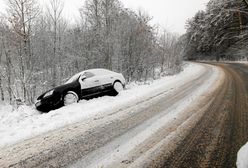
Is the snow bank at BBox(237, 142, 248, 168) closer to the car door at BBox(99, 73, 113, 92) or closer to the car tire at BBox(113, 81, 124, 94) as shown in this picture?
the car door at BBox(99, 73, 113, 92)

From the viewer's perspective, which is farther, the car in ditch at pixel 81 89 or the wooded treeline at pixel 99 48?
the wooded treeline at pixel 99 48

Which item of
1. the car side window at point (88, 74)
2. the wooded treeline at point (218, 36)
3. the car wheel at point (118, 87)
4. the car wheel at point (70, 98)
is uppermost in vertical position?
the wooded treeline at point (218, 36)

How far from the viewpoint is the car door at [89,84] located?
363 inches

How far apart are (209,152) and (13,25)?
13.1 metres

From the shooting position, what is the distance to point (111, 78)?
10.3 metres

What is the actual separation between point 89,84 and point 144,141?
5.75m

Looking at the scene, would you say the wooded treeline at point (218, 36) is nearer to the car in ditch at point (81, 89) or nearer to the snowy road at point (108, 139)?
the car in ditch at point (81, 89)

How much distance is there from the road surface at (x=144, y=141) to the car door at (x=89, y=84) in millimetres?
3286

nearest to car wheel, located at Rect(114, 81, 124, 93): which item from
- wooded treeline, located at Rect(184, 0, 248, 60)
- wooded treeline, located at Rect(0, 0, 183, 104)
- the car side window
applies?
the car side window

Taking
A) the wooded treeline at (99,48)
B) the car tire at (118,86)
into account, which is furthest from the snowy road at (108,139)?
the wooded treeline at (99,48)

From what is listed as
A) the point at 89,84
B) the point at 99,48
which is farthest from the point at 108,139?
the point at 99,48

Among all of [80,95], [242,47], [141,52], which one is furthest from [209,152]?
[242,47]

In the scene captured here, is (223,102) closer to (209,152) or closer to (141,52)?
(209,152)

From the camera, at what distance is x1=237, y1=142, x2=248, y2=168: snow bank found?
3218 millimetres
